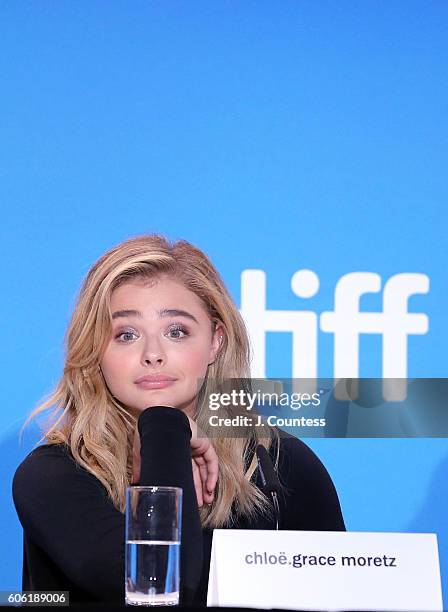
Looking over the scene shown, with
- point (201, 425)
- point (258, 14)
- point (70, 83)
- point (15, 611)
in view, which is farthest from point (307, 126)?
point (15, 611)

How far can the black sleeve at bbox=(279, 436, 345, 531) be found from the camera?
98.3 inches

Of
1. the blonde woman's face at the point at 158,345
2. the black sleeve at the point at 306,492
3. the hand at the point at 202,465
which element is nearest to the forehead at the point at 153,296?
the blonde woman's face at the point at 158,345

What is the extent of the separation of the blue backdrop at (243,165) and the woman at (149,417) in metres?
0.15

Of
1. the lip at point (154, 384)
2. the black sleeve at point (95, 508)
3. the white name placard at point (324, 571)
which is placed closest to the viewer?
the white name placard at point (324, 571)

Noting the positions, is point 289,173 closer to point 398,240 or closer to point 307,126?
point 307,126

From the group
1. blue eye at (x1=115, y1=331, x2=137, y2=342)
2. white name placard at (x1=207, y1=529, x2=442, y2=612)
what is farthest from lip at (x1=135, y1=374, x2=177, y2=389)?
white name placard at (x1=207, y1=529, x2=442, y2=612)

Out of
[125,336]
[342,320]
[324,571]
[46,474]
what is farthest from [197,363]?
[324,571]

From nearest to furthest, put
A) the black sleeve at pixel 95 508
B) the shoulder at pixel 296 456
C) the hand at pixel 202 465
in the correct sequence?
the black sleeve at pixel 95 508
the hand at pixel 202 465
the shoulder at pixel 296 456

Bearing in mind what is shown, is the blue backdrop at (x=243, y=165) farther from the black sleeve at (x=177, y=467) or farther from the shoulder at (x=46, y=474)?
the black sleeve at (x=177, y=467)

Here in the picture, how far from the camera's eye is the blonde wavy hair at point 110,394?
7.75ft

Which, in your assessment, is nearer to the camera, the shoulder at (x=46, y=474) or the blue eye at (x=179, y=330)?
the shoulder at (x=46, y=474)

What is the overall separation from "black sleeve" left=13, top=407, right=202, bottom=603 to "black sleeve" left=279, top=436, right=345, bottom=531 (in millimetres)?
478

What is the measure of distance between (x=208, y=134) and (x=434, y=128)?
1.97ft

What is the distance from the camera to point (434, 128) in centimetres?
281
